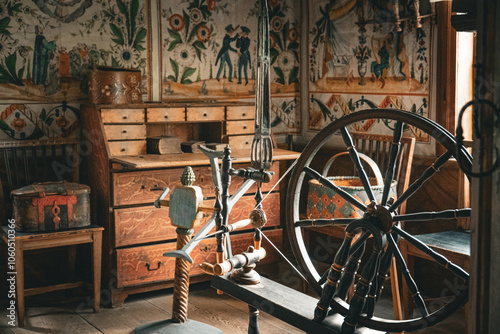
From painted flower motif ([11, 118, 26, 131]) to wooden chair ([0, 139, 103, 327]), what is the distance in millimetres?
156

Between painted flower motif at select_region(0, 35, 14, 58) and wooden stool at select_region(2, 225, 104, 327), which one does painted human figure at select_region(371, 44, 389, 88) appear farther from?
painted flower motif at select_region(0, 35, 14, 58)

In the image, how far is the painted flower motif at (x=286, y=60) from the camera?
18.5ft

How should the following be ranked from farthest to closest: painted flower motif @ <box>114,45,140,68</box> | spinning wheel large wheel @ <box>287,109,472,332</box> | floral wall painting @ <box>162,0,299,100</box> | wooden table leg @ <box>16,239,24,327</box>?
floral wall painting @ <box>162,0,299,100</box> → painted flower motif @ <box>114,45,140,68</box> → wooden table leg @ <box>16,239,24,327</box> → spinning wheel large wheel @ <box>287,109,472,332</box>

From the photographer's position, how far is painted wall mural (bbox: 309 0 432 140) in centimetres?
459

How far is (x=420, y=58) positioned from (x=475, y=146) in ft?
9.91

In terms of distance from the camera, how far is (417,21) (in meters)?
4.41

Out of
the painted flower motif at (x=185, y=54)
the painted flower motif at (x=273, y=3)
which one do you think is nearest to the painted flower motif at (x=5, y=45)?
the painted flower motif at (x=185, y=54)

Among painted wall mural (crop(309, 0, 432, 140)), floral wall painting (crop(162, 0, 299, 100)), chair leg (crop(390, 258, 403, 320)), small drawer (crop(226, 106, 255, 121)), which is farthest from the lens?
floral wall painting (crop(162, 0, 299, 100))

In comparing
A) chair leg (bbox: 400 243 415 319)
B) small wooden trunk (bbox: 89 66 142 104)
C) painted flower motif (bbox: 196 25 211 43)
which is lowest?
chair leg (bbox: 400 243 415 319)

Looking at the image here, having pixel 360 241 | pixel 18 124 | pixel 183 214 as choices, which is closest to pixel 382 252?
pixel 360 241

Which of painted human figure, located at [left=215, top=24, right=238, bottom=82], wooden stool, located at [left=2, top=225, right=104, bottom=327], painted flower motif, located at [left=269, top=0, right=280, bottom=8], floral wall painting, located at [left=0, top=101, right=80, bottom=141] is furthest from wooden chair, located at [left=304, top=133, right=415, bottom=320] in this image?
floral wall painting, located at [left=0, top=101, right=80, bottom=141]

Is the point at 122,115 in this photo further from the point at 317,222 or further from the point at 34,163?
the point at 317,222

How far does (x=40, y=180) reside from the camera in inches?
180

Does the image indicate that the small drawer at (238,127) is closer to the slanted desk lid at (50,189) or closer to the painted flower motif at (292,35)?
the painted flower motif at (292,35)
